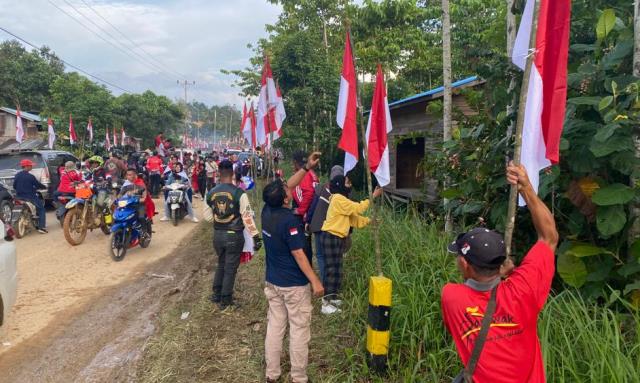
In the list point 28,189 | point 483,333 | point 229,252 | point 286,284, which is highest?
point 483,333

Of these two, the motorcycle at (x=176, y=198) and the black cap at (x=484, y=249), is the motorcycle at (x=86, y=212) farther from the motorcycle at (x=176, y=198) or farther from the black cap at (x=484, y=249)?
the black cap at (x=484, y=249)

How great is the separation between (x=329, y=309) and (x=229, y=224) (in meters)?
1.59

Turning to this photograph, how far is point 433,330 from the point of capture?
3711 mm

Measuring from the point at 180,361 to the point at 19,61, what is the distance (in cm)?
4034

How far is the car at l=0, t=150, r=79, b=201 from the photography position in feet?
37.9

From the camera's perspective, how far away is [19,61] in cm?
3528

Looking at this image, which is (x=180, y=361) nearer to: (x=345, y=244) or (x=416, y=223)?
(x=345, y=244)

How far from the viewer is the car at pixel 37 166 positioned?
1155 centimetres

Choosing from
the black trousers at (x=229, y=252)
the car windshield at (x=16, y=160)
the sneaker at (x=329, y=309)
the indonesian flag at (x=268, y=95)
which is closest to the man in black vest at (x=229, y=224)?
the black trousers at (x=229, y=252)

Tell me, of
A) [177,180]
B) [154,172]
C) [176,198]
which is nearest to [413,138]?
[176,198]

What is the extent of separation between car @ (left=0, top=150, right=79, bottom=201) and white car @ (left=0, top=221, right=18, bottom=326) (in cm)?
807

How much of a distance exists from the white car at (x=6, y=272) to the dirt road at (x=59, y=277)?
411 millimetres

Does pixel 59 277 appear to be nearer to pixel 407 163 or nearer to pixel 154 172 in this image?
pixel 407 163

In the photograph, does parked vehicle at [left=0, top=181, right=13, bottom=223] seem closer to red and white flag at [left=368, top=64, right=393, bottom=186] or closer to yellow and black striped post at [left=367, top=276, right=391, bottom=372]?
red and white flag at [left=368, top=64, right=393, bottom=186]
